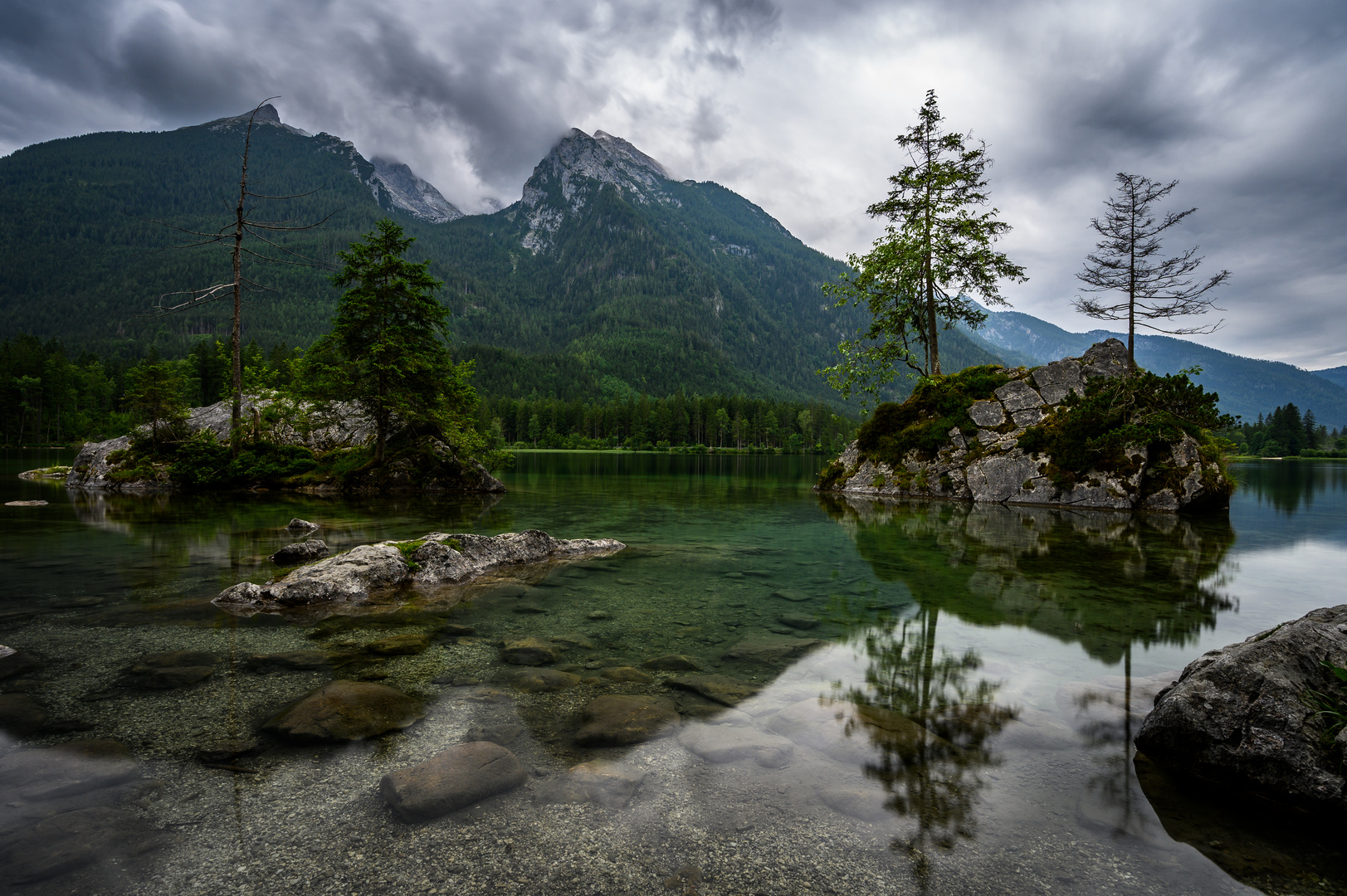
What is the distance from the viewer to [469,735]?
513 centimetres

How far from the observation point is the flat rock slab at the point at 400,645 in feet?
23.7

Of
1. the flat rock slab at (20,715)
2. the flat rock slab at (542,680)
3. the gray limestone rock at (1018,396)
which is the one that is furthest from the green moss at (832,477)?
the flat rock slab at (20,715)

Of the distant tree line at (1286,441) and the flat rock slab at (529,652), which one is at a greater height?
the distant tree line at (1286,441)

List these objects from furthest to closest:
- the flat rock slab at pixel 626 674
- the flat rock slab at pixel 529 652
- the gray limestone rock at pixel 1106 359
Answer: the gray limestone rock at pixel 1106 359, the flat rock slab at pixel 529 652, the flat rock slab at pixel 626 674

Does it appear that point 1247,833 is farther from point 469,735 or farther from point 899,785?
point 469,735

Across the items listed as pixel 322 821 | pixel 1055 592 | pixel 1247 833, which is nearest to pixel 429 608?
pixel 322 821

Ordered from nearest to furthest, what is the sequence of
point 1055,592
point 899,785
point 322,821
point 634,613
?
point 322,821, point 899,785, point 634,613, point 1055,592

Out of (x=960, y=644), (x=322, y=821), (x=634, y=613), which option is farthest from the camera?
(x=634, y=613)

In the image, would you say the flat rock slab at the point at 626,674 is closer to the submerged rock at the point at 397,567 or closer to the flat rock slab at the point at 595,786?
the flat rock slab at the point at 595,786

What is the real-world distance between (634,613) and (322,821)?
5556 mm

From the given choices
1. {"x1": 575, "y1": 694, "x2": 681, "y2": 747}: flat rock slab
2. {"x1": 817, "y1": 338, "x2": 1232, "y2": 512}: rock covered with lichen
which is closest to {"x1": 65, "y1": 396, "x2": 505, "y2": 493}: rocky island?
{"x1": 817, "y1": 338, "x2": 1232, "y2": 512}: rock covered with lichen

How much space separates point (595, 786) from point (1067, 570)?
39.7ft

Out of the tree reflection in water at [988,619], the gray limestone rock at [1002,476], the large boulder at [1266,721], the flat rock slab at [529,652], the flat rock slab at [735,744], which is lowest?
the flat rock slab at [529,652]

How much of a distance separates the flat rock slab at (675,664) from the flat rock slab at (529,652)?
1227 mm
